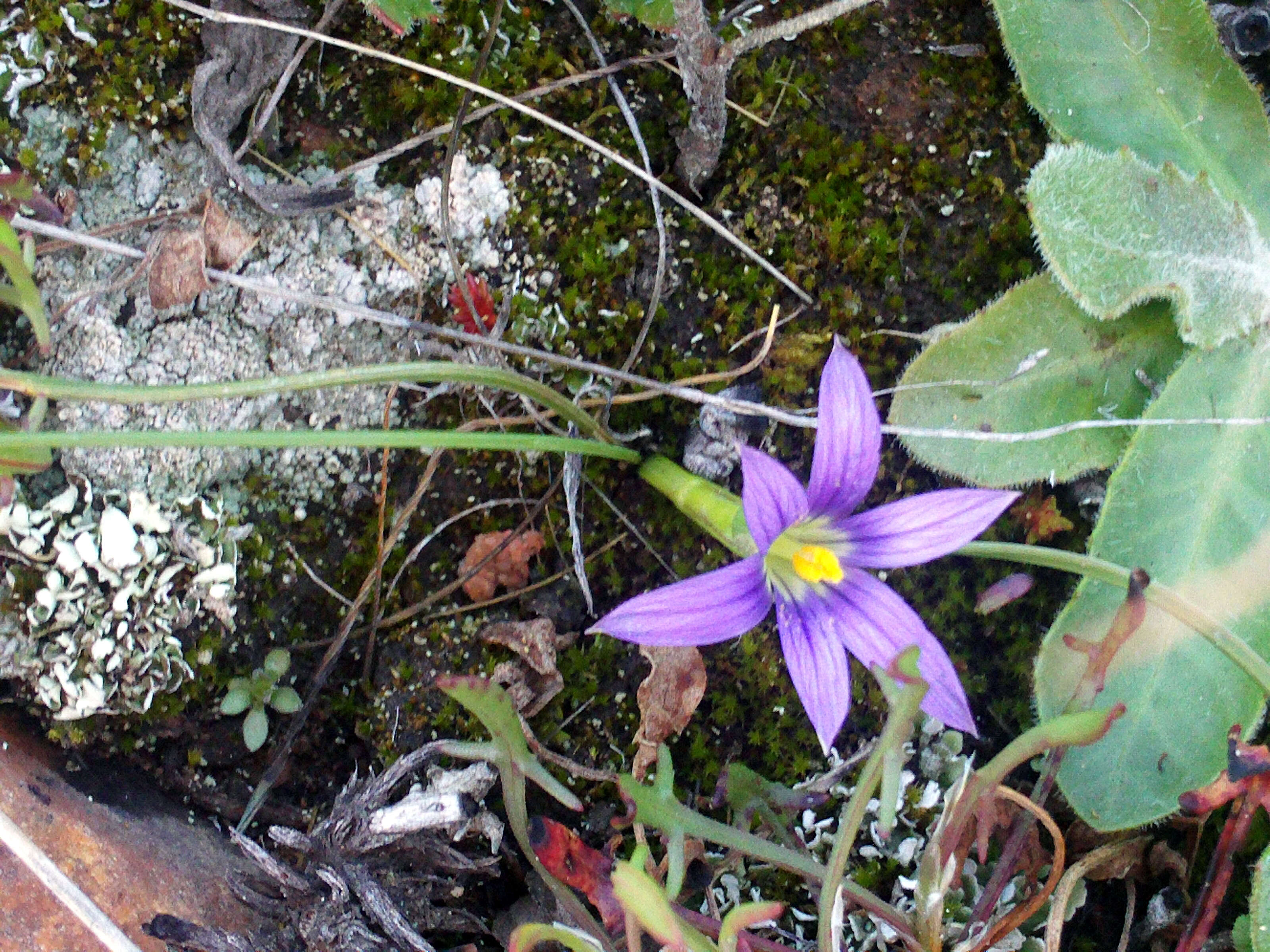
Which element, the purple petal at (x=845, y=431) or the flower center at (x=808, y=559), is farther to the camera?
the flower center at (x=808, y=559)

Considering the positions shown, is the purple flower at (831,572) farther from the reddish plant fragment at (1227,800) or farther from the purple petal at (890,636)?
the reddish plant fragment at (1227,800)

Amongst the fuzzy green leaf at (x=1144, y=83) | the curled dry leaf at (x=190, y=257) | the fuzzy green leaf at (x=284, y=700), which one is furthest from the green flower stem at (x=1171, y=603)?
the curled dry leaf at (x=190, y=257)

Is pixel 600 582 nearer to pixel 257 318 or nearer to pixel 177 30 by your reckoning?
pixel 257 318

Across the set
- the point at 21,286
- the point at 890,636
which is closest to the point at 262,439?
the point at 21,286

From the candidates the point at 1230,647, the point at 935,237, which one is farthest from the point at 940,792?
the point at 935,237

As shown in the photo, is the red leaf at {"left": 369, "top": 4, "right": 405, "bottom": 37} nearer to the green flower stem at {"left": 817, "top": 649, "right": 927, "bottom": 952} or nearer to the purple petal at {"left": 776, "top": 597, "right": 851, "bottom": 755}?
the purple petal at {"left": 776, "top": 597, "right": 851, "bottom": 755}

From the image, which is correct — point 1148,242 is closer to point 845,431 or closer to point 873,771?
point 845,431
